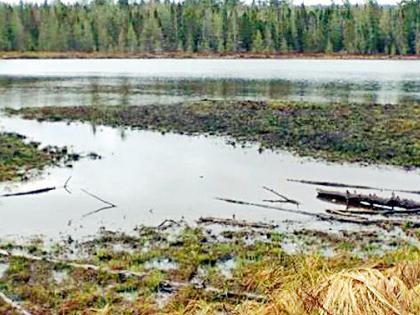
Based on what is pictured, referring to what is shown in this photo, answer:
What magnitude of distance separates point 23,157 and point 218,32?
92.5 metres

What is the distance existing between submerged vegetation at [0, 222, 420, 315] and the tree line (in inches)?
3859

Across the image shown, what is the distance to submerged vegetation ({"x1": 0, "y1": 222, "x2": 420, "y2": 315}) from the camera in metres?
8.41

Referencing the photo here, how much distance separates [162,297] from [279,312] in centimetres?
485

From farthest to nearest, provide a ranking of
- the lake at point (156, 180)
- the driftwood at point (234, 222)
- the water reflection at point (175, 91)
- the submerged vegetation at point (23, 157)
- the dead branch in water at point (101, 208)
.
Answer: the water reflection at point (175, 91) → the submerged vegetation at point (23, 157) → the dead branch in water at point (101, 208) → the lake at point (156, 180) → the driftwood at point (234, 222)

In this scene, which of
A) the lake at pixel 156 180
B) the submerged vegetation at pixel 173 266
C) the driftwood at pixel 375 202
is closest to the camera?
the submerged vegetation at pixel 173 266

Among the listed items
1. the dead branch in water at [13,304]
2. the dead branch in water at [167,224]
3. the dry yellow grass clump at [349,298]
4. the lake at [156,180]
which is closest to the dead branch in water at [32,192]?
the lake at [156,180]

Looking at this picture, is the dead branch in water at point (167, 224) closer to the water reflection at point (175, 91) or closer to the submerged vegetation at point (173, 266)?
the submerged vegetation at point (173, 266)

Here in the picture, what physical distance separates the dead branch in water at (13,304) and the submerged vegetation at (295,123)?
1318 centimetres

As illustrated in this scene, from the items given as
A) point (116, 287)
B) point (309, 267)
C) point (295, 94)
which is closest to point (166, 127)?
point (295, 94)

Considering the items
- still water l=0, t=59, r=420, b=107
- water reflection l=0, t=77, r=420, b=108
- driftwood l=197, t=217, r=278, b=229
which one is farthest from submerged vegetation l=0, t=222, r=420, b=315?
still water l=0, t=59, r=420, b=107

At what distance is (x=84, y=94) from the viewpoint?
42750 millimetres

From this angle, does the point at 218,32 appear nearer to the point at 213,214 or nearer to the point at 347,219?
the point at 213,214

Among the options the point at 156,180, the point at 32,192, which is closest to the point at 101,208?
the point at 32,192

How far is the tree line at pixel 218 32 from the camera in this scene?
107188 mm
